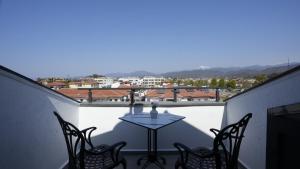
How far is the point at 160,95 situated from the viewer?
472 cm

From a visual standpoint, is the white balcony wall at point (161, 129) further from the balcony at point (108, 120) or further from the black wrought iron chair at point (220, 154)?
the black wrought iron chair at point (220, 154)

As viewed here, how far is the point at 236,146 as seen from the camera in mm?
2271

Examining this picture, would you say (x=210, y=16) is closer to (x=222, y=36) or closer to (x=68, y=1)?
→ (x=222, y=36)

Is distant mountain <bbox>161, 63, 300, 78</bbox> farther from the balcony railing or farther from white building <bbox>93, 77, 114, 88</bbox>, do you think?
white building <bbox>93, 77, 114, 88</bbox>

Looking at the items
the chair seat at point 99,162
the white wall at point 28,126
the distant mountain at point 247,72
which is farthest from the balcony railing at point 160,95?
the chair seat at point 99,162

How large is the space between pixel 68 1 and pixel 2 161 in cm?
805

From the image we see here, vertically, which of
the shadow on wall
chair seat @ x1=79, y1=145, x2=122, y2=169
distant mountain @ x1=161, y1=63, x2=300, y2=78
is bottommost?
the shadow on wall

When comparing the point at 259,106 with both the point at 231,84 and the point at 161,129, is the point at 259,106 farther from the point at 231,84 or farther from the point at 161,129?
the point at 231,84

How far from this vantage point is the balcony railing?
14.4ft

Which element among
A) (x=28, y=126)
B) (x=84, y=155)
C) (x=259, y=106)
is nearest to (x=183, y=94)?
(x=259, y=106)

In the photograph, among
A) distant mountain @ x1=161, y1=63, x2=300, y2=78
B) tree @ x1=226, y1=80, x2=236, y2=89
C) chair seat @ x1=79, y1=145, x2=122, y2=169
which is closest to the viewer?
chair seat @ x1=79, y1=145, x2=122, y2=169

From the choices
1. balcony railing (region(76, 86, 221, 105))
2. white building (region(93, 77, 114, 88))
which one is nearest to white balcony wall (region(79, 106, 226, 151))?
balcony railing (region(76, 86, 221, 105))

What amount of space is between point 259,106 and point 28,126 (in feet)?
8.32

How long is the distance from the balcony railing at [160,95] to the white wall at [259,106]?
661 mm
